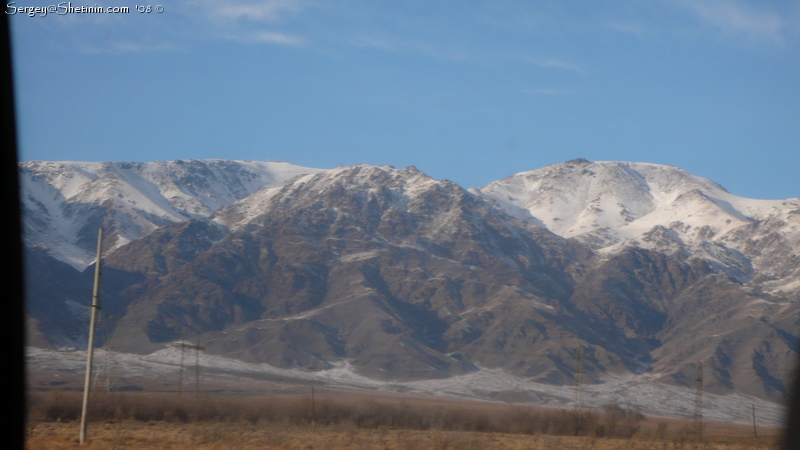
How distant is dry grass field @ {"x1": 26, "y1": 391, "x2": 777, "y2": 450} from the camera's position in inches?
1464

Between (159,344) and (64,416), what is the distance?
12762 cm

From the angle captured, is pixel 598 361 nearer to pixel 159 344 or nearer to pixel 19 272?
pixel 159 344

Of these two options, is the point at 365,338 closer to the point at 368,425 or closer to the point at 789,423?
the point at 368,425

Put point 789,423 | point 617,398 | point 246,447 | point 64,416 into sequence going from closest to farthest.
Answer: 1. point 789,423
2. point 246,447
3. point 64,416
4. point 617,398

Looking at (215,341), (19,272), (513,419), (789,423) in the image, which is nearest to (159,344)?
(215,341)

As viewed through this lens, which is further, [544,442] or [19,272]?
[544,442]

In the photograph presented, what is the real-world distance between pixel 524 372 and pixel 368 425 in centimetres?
12259

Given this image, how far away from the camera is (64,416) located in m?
58.8

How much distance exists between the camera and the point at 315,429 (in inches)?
2116

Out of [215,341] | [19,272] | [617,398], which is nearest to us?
[19,272]

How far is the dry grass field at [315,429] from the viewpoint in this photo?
37188 mm

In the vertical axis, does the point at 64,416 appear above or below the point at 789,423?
below

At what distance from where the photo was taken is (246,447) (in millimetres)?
34219

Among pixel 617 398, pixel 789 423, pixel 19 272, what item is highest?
pixel 19 272
